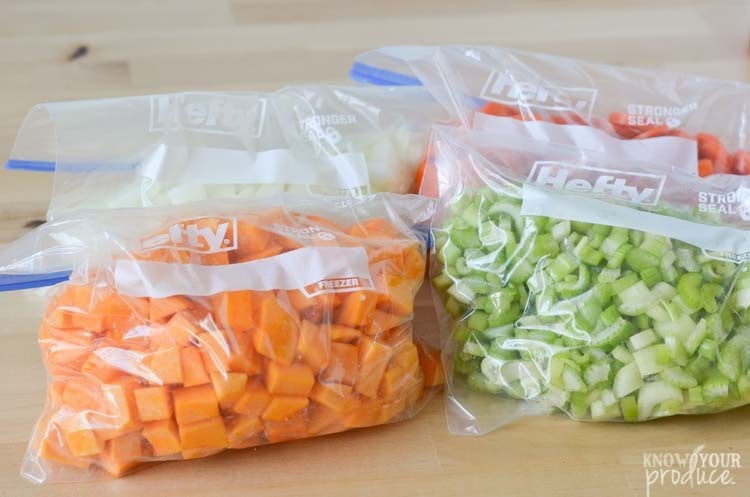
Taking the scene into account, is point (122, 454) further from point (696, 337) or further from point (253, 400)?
point (696, 337)

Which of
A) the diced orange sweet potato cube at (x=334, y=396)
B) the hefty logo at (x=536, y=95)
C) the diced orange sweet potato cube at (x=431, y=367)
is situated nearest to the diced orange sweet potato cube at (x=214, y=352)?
the diced orange sweet potato cube at (x=334, y=396)

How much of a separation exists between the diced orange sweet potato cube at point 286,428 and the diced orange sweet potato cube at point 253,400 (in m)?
0.02

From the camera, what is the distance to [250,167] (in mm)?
1295

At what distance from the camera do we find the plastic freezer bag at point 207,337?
990mm

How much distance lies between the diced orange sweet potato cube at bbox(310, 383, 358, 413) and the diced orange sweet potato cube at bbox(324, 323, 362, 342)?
0.05 metres

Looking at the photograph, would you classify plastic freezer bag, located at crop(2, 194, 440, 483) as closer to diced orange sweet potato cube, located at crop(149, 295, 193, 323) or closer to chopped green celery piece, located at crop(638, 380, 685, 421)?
diced orange sweet potato cube, located at crop(149, 295, 193, 323)

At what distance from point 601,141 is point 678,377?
41cm

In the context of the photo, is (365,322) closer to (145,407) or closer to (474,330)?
(474,330)

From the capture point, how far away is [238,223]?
3.57ft

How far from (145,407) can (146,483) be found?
104 mm

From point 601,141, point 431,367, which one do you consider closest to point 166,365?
point 431,367

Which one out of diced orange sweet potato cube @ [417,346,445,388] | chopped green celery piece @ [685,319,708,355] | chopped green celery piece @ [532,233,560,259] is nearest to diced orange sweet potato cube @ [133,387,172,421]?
diced orange sweet potato cube @ [417,346,445,388]

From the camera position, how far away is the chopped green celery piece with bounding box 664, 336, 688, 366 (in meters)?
1.04

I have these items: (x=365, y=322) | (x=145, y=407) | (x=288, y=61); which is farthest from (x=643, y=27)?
(x=145, y=407)
